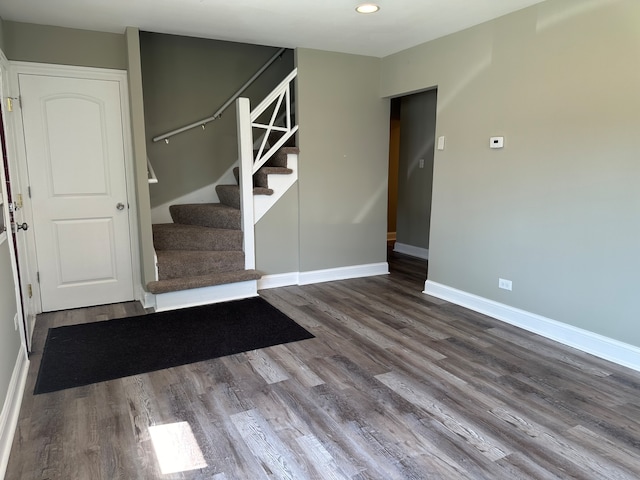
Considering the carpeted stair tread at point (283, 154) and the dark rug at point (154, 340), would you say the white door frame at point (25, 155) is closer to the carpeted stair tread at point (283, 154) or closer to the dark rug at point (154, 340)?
the dark rug at point (154, 340)

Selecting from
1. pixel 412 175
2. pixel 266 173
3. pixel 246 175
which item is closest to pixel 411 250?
pixel 412 175

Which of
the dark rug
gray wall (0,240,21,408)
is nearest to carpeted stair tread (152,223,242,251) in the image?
the dark rug

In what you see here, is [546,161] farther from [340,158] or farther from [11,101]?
[11,101]

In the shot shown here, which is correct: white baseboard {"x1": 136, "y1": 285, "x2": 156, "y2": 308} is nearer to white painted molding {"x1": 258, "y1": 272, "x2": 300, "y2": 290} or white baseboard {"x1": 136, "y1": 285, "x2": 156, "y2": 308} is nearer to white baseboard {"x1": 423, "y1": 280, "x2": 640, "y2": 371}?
white painted molding {"x1": 258, "y1": 272, "x2": 300, "y2": 290}

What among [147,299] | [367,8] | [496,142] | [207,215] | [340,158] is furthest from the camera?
[340,158]

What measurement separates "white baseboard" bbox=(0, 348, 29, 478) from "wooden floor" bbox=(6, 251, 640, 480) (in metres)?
0.04

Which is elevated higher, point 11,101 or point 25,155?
point 11,101

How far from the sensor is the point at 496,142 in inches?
136

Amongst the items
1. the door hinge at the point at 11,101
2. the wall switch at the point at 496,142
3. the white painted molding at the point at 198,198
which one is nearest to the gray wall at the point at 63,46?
the door hinge at the point at 11,101

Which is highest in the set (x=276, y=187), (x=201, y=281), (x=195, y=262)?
(x=276, y=187)

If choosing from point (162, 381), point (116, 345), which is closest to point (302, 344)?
point (162, 381)

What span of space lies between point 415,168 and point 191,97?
122 inches

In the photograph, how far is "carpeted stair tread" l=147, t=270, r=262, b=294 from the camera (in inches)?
147

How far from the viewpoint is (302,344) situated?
3088 millimetres
